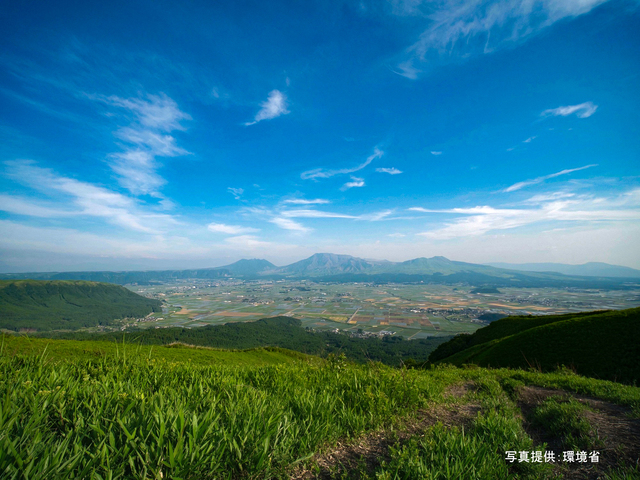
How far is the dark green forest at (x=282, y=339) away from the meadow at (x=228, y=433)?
2091 inches

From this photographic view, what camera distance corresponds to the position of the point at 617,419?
164 inches

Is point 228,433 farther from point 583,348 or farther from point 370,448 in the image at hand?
point 583,348

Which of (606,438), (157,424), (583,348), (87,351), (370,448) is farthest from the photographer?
(583,348)

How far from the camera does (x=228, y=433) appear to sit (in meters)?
2.03

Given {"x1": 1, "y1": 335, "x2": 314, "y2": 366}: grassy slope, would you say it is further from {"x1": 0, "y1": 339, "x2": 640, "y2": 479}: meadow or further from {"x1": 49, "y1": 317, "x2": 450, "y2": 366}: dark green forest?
{"x1": 49, "y1": 317, "x2": 450, "y2": 366}: dark green forest

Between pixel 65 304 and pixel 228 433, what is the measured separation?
750 feet

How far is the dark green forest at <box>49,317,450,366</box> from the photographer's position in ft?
188

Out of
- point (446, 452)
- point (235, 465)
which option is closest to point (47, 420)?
point (235, 465)

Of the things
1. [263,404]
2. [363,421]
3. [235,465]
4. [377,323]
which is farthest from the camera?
[377,323]

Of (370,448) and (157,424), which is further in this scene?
(370,448)

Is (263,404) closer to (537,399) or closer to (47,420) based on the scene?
(47,420)

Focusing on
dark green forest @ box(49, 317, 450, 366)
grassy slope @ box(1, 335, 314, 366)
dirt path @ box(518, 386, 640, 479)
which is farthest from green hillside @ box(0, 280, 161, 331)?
dirt path @ box(518, 386, 640, 479)

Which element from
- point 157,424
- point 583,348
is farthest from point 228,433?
point 583,348

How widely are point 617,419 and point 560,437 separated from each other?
152cm
